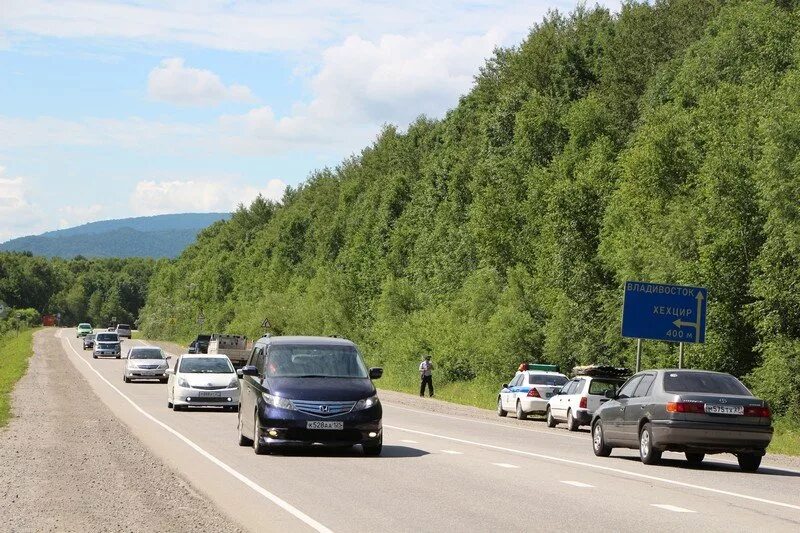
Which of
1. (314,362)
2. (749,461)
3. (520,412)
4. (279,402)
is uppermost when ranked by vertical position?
(314,362)

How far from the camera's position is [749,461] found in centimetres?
2033

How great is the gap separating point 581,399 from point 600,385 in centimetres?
65

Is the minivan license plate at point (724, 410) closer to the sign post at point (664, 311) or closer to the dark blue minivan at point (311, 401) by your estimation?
the dark blue minivan at point (311, 401)

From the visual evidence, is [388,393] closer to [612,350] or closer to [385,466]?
[612,350]

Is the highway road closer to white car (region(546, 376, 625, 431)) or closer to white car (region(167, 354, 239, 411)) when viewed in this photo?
white car (region(546, 376, 625, 431))

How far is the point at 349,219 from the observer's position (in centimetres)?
12094

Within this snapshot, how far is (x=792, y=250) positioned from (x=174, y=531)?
104 feet

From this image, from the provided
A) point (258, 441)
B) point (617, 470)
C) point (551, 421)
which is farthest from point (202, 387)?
point (617, 470)

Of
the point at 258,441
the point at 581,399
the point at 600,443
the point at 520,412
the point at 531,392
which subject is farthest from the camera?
the point at 520,412

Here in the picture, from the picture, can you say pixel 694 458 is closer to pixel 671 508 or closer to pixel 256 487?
pixel 671 508

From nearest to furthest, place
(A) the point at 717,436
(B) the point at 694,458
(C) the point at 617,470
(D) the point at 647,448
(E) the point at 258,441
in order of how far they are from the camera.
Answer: (C) the point at 617,470, (A) the point at 717,436, (E) the point at 258,441, (D) the point at 647,448, (B) the point at 694,458

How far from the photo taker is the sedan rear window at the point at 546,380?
39.5 meters

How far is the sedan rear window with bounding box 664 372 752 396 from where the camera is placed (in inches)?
806

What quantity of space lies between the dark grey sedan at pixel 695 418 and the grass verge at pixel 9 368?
47.1 feet
